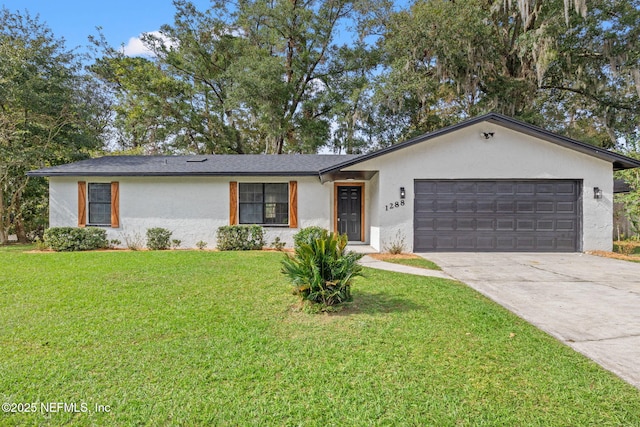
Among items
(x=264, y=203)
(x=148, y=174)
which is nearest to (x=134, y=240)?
(x=148, y=174)

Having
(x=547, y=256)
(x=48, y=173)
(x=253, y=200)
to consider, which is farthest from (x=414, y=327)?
(x=48, y=173)

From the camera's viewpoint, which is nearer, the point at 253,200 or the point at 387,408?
the point at 387,408

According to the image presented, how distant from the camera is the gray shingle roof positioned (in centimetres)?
1033

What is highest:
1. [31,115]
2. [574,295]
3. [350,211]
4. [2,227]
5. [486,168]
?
[31,115]

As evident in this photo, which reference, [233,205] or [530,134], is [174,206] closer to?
[233,205]

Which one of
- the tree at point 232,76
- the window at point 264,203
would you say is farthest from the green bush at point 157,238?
the tree at point 232,76

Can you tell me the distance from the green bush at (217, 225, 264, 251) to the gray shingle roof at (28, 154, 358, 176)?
181cm

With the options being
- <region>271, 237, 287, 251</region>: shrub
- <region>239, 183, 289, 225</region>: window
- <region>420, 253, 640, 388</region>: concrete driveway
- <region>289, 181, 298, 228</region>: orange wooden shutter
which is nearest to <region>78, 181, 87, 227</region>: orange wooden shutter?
<region>239, 183, 289, 225</region>: window

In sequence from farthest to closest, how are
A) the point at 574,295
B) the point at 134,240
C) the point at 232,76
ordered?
the point at 232,76 < the point at 134,240 < the point at 574,295

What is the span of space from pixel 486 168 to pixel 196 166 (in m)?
9.47

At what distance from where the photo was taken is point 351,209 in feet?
39.1

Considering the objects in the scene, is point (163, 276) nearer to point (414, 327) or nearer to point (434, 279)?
point (414, 327)

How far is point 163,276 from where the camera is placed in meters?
6.11

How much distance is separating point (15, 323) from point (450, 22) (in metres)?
17.0
